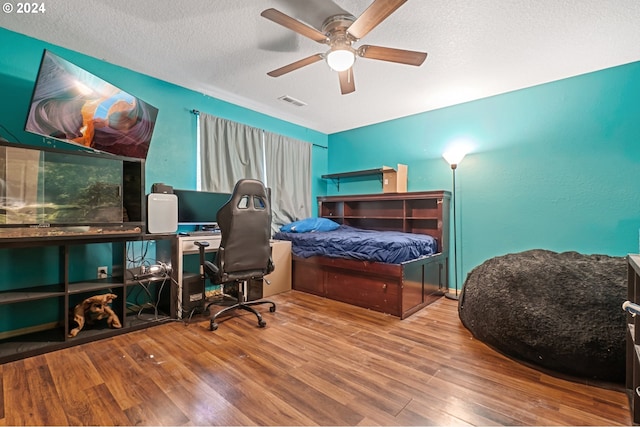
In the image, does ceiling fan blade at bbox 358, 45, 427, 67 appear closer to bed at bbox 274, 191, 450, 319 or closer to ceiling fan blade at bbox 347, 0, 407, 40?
ceiling fan blade at bbox 347, 0, 407, 40

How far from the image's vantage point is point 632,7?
6.31 feet

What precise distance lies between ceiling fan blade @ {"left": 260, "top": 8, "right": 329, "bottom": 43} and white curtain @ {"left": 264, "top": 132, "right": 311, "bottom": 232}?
2.23 metres

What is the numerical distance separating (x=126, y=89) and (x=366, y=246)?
115 inches

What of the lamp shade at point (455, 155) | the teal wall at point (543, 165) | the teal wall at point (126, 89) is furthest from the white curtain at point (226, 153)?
the lamp shade at point (455, 155)

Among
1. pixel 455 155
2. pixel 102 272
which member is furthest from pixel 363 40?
pixel 102 272

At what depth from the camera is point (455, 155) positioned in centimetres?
350

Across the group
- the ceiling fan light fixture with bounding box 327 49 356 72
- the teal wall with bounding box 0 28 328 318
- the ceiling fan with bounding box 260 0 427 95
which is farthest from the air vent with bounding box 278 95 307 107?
the ceiling fan light fixture with bounding box 327 49 356 72

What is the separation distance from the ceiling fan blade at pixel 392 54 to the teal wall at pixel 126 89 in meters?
2.22

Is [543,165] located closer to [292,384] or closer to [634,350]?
[634,350]

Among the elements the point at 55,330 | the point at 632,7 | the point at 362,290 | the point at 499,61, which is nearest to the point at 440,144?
the point at 499,61

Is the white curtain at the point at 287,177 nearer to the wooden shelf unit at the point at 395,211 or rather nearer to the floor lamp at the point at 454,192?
the wooden shelf unit at the point at 395,211

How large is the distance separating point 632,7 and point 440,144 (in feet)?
6.58

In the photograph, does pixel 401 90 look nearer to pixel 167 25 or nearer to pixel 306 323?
pixel 167 25

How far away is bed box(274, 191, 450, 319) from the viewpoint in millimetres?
2760
